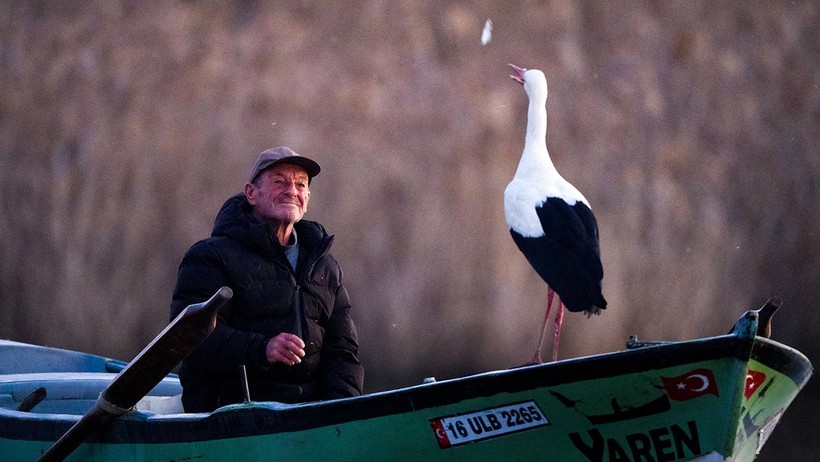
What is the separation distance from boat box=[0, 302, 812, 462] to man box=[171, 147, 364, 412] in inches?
8.6

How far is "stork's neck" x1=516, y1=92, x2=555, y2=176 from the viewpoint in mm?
4582

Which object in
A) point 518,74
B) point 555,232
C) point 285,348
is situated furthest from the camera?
point 518,74

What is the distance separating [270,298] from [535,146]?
1.59 metres

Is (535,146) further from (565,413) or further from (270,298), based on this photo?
(565,413)

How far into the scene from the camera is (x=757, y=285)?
812 centimetres

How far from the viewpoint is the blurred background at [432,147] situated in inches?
317

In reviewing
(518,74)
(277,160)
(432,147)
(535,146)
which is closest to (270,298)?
(277,160)

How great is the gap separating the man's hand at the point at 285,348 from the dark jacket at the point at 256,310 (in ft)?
0.20

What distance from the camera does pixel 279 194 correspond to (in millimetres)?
3463

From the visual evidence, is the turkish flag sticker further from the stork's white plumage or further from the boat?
the stork's white plumage

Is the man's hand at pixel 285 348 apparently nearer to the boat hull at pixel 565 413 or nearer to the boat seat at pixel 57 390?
the boat hull at pixel 565 413

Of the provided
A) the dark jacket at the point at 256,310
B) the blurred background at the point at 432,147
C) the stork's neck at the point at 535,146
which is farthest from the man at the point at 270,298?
the blurred background at the point at 432,147

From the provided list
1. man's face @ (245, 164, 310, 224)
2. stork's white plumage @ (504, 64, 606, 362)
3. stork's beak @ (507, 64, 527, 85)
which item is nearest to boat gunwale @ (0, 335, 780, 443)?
man's face @ (245, 164, 310, 224)

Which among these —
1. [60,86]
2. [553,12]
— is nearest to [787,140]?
[553,12]
